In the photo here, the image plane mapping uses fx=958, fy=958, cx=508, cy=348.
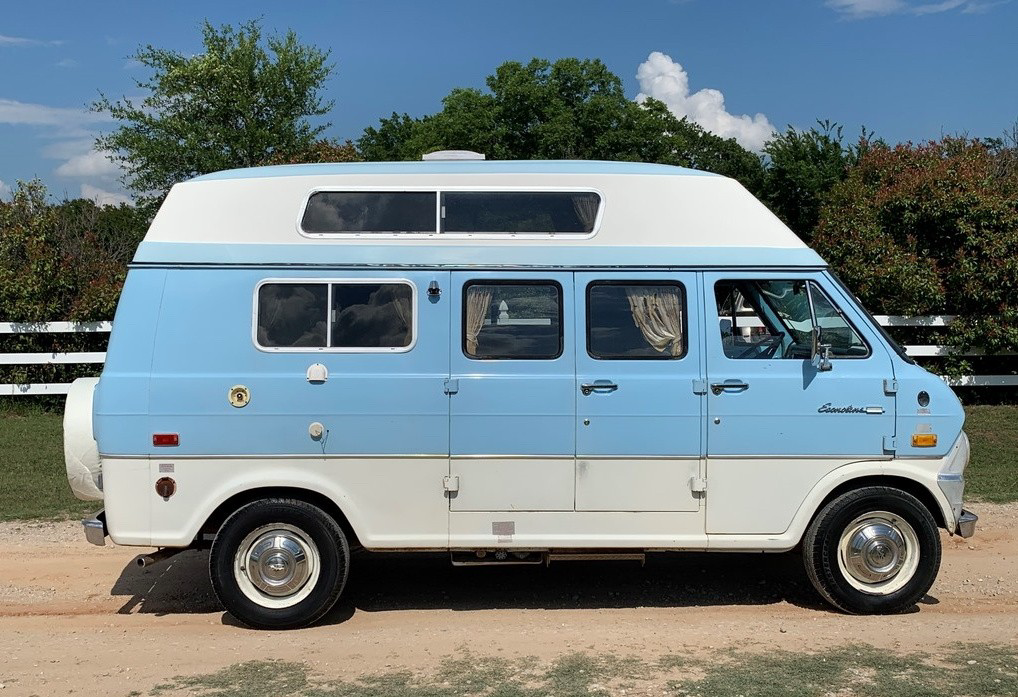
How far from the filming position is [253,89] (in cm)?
2556

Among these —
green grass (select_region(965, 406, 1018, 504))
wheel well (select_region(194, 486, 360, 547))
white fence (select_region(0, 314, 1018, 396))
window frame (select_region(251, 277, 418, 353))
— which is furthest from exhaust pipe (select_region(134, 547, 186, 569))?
white fence (select_region(0, 314, 1018, 396))

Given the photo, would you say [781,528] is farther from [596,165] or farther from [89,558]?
[89,558]

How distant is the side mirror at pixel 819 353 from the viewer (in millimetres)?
6195

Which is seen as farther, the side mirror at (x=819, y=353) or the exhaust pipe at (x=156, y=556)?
the exhaust pipe at (x=156, y=556)

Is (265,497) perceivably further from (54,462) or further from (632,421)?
(54,462)

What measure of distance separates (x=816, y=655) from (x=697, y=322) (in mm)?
2180

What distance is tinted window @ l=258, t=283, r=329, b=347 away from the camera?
6.24 metres

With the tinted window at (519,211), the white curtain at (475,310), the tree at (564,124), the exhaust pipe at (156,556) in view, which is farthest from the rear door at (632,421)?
the tree at (564,124)

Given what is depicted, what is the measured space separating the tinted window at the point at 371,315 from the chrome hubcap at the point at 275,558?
132 cm

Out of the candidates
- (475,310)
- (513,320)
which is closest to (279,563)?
(475,310)

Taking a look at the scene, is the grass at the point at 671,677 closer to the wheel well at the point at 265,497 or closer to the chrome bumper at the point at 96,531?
the wheel well at the point at 265,497

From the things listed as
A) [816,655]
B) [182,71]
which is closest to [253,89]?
[182,71]

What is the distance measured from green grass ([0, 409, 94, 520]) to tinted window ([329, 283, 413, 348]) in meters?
4.80

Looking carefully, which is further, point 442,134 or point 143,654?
point 442,134
